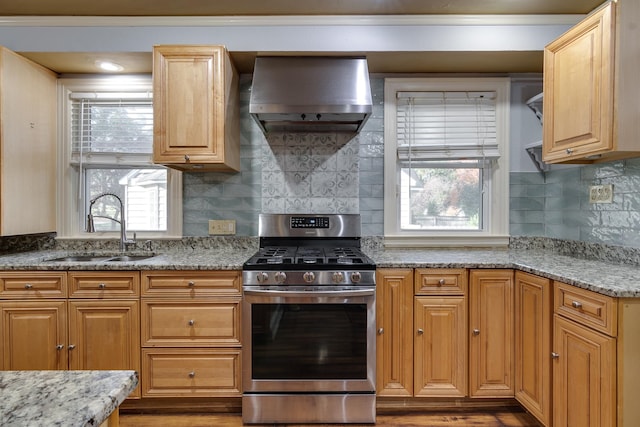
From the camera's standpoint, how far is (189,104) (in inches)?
86.2

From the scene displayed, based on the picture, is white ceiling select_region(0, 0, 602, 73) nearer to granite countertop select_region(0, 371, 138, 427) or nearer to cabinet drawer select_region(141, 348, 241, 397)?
cabinet drawer select_region(141, 348, 241, 397)

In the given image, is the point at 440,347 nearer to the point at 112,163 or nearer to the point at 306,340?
the point at 306,340

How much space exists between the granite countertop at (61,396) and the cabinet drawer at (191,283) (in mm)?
1252

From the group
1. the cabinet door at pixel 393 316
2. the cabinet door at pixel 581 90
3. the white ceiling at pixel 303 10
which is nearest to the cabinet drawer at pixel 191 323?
the cabinet door at pixel 393 316

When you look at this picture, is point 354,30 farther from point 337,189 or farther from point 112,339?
point 112,339

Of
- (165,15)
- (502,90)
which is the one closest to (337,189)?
(502,90)

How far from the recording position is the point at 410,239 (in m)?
2.61

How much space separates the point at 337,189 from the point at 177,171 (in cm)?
123

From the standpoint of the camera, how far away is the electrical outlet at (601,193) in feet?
6.64

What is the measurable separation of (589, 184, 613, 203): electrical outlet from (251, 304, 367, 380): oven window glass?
1.58 metres

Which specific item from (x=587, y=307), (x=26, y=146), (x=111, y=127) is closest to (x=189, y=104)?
(x=111, y=127)

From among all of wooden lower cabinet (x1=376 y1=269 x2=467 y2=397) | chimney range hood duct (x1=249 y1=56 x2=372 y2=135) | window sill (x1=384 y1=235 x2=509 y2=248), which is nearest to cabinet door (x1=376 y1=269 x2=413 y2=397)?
wooden lower cabinet (x1=376 y1=269 x2=467 y2=397)

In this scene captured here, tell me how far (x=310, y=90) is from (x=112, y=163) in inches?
64.8

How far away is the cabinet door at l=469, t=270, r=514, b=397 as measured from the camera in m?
2.01
